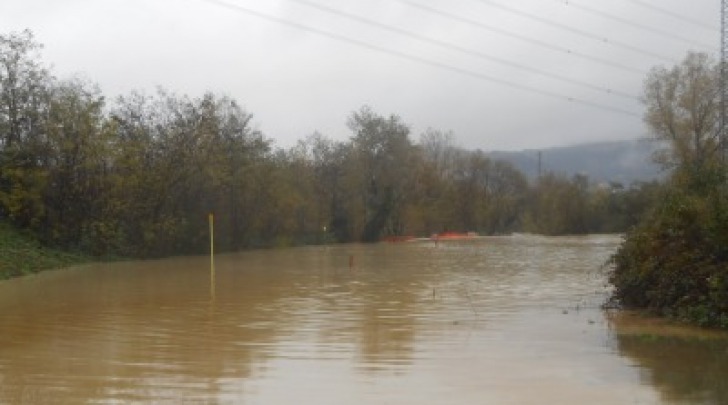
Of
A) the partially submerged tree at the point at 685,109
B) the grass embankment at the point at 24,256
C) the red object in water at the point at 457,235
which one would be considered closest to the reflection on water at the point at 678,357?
the grass embankment at the point at 24,256

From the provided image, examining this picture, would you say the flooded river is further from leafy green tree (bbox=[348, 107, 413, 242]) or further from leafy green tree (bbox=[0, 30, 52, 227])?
leafy green tree (bbox=[348, 107, 413, 242])

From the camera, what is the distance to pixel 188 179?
168 feet

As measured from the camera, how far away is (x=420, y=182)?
293 feet

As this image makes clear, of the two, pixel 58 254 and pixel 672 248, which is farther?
pixel 58 254

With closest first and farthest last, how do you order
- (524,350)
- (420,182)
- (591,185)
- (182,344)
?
(524,350)
(182,344)
(420,182)
(591,185)

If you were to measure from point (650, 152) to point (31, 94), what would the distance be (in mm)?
45486

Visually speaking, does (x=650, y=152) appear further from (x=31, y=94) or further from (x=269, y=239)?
(x=31, y=94)

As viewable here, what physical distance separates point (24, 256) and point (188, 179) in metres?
16.1

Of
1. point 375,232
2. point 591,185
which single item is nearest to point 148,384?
point 375,232

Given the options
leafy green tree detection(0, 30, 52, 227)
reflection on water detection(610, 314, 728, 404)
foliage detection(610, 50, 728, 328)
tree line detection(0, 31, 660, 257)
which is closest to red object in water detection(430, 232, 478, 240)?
tree line detection(0, 31, 660, 257)

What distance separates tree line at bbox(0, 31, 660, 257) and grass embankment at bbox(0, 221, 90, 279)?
1693mm

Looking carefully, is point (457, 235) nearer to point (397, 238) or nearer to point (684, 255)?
point (397, 238)

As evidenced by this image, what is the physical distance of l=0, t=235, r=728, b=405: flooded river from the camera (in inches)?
396

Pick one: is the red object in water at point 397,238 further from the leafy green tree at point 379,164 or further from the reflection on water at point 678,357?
the reflection on water at point 678,357
